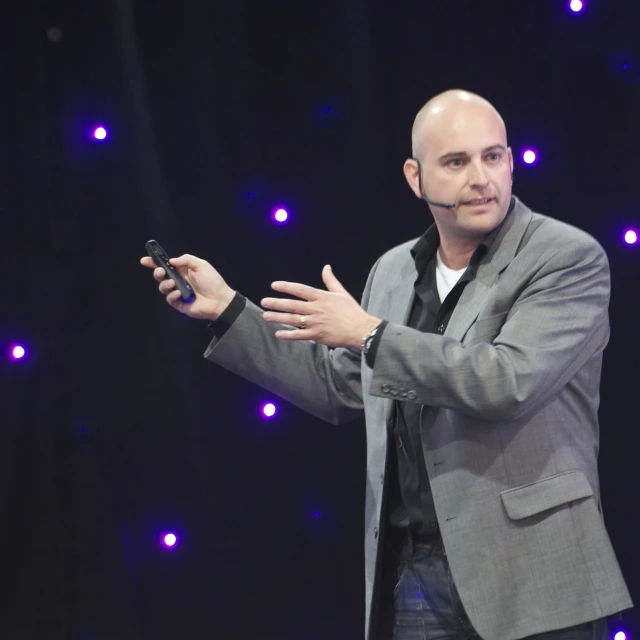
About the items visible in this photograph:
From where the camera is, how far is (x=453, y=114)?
2.16 metres

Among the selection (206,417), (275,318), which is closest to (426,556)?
(275,318)

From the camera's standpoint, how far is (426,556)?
199 centimetres

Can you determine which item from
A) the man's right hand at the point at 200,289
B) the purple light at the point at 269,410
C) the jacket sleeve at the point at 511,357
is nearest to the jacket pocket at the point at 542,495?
the jacket sleeve at the point at 511,357

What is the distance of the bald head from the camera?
2146mm

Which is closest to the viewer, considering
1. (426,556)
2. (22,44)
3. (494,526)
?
(494,526)

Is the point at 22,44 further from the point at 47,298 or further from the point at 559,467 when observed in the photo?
the point at 559,467

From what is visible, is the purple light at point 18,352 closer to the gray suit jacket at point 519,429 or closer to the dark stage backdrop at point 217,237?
the dark stage backdrop at point 217,237

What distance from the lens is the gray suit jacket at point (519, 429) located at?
1799 millimetres

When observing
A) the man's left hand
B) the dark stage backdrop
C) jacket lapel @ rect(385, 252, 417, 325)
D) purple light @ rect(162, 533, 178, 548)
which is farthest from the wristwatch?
purple light @ rect(162, 533, 178, 548)

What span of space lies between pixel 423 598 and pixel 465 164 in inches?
37.9

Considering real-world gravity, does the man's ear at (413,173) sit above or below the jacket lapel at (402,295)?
above

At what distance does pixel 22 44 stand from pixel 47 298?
723 millimetres

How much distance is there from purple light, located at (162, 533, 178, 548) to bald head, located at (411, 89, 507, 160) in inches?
51.4

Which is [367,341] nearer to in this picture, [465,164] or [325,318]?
[325,318]
